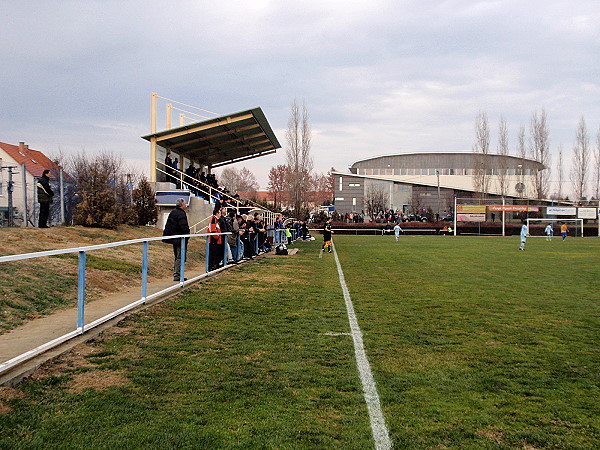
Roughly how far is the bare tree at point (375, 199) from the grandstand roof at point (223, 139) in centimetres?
3736

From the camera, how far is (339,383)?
5.05 m

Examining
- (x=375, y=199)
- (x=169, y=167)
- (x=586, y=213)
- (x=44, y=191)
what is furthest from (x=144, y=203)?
(x=375, y=199)

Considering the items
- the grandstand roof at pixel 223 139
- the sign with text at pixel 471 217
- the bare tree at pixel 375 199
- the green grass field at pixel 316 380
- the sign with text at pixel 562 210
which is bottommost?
the green grass field at pixel 316 380

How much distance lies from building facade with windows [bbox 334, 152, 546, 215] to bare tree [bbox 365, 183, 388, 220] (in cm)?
20

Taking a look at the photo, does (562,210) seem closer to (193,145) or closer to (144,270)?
(193,145)

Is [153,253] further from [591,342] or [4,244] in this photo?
[591,342]

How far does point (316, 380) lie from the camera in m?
5.15

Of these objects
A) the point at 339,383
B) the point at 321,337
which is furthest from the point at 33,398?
the point at 321,337

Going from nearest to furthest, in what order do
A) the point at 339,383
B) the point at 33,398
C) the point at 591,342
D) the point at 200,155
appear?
1. the point at 33,398
2. the point at 339,383
3. the point at 591,342
4. the point at 200,155

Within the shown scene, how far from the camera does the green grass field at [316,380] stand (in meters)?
3.84

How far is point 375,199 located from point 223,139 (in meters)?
50.4

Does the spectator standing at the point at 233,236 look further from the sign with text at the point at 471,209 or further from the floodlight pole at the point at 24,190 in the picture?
the sign with text at the point at 471,209

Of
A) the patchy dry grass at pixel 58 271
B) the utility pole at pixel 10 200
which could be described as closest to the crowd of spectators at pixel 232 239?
the patchy dry grass at pixel 58 271

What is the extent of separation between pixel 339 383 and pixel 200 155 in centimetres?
3198
